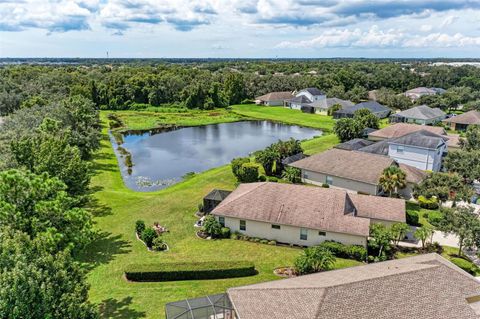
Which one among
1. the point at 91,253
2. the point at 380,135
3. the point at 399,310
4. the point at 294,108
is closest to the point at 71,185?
the point at 91,253

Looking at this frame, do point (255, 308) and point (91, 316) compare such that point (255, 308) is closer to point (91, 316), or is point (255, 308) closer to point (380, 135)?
point (91, 316)

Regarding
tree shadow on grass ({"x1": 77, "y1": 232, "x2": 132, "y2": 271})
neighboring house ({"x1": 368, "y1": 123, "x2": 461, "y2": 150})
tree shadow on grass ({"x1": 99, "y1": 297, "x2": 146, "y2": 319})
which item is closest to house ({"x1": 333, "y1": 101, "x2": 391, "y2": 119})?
neighboring house ({"x1": 368, "y1": 123, "x2": 461, "y2": 150})

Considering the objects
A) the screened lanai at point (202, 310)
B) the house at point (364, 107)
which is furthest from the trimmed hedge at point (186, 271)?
the house at point (364, 107)

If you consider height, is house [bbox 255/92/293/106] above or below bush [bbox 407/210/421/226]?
above

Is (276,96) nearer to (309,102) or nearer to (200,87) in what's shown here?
(309,102)

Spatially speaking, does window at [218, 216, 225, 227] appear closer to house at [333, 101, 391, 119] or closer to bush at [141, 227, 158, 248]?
bush at [141, 227, 158, 248]
